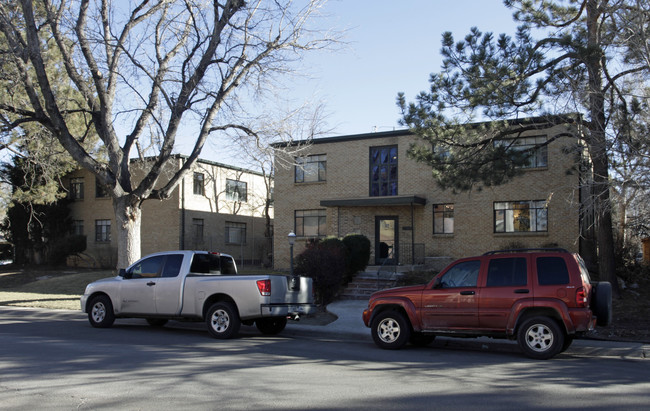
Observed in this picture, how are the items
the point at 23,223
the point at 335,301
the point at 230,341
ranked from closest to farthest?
the point at 230,341 < the point at 335,301 < the point at 23,223

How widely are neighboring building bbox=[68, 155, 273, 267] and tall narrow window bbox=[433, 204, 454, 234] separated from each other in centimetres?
1070

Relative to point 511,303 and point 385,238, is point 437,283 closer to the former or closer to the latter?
point 511,303

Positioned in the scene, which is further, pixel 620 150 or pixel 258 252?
pixel 258 252

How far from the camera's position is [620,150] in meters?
11.8

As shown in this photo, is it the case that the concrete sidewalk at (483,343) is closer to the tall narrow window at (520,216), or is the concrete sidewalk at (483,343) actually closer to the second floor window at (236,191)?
the tall narrow window at (520,216)

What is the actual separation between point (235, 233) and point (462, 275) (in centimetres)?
2685

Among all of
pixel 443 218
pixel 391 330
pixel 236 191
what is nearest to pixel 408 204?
pixel 443 218

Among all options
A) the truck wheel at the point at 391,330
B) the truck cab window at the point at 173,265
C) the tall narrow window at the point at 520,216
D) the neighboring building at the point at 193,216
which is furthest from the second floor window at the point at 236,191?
the truck wheel at the point at 391,330

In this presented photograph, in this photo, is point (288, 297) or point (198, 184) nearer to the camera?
point (288, 297)

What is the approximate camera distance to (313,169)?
27062 millimetres

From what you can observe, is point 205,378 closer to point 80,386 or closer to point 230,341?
point 80,386

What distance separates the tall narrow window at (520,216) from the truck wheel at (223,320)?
575 inches

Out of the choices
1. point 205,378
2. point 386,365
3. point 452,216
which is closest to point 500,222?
point 452,216

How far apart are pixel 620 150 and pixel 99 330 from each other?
1191cm
